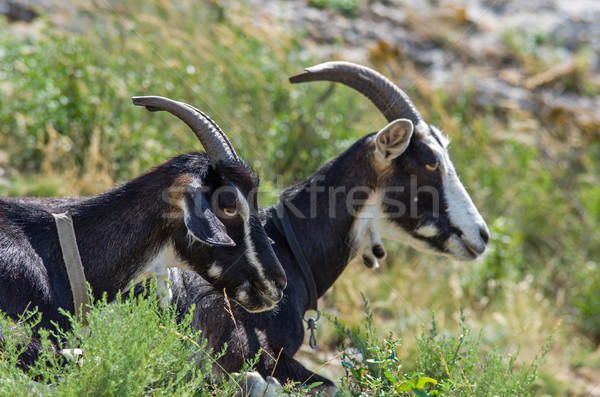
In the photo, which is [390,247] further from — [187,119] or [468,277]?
[187,119]

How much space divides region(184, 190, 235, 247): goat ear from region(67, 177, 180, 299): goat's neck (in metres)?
0.26

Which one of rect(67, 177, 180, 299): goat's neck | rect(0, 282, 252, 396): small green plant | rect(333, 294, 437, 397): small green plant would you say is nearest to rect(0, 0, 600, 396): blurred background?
rect(333, 294, 437, 397): small green plant

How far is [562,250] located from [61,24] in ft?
26.9

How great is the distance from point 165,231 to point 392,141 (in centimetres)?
178

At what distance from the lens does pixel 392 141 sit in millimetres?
4969

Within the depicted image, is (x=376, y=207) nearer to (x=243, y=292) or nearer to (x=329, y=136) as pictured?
(x=243, y=292)

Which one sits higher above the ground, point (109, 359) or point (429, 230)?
point (109, 359)

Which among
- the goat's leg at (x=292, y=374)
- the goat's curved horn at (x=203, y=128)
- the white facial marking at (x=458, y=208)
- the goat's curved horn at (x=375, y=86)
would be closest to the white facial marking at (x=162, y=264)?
the goat's curved horn at (x=203, y=128)

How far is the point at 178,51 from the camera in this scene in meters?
10.0

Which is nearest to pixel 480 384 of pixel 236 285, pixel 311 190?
pixel 236 285

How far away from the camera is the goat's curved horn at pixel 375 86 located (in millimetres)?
5285

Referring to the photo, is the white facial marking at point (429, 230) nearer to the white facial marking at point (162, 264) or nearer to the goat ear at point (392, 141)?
the goat ear at point (392, 141)

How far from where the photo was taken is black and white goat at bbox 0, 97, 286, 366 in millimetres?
3826

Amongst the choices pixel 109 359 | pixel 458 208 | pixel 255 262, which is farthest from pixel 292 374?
pixel 458 208
